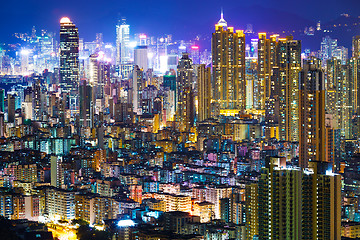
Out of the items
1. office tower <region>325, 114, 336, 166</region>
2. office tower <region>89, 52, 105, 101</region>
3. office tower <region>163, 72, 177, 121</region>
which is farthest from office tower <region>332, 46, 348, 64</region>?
office tower <region>325, 114, 336, 166</region>

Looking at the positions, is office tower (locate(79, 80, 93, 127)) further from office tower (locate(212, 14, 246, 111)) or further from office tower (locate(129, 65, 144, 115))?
office tower (locate(212, 14, 246, 111))

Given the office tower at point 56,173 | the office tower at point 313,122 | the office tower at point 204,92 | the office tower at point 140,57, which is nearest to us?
the office tower at point 313,122

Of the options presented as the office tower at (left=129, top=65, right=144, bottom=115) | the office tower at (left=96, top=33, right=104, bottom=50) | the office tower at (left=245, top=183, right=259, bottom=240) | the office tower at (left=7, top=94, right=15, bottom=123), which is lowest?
the office tower at (left=245, top=183, right=259, bottom=240)

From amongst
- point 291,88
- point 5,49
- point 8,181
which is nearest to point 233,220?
point 8,181

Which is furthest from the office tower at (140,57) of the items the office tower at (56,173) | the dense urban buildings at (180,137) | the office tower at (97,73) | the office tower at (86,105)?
the office tower at (56,173)

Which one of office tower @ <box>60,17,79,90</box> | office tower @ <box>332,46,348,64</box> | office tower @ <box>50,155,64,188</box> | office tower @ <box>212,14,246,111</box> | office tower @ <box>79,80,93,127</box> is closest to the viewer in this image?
office tower @ <box>50,155,64,188</box>

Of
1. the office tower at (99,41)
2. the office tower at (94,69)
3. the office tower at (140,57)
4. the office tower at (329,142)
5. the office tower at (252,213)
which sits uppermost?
the office tower at (99,41)

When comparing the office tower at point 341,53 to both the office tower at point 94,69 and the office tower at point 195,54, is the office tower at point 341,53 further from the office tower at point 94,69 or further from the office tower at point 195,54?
the office tower at point 94,69
